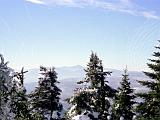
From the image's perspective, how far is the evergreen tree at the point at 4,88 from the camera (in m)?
10.6

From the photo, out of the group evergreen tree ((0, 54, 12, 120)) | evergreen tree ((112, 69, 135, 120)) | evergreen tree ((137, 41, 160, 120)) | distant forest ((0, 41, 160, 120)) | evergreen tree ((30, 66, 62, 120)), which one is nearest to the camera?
evergreen tree ((0, 54, 12, 120))

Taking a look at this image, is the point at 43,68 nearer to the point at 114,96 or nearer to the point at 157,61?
the point at 114,96

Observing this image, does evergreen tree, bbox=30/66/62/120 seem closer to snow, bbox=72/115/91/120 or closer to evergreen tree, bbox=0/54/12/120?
snow, bbox=72/115/91/120

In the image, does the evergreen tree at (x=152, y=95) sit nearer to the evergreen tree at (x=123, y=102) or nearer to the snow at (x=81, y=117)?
the snow at (x=81, y=117)

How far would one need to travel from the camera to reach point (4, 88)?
1160 centimetres

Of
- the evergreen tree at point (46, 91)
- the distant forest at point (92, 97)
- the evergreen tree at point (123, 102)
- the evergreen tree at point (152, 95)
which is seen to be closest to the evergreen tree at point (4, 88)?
the distant forest at point (92, 97)

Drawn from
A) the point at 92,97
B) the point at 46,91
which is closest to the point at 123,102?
the point at 92,97

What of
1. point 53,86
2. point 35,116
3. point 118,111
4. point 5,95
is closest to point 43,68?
point 53,86

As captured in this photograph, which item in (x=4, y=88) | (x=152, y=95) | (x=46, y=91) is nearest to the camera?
(x=4, y=88)

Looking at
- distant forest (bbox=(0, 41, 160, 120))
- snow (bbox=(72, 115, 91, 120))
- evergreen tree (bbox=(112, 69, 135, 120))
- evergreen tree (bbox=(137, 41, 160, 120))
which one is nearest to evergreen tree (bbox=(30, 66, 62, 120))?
distant forest (bbox=(0, 41, 160, 120))

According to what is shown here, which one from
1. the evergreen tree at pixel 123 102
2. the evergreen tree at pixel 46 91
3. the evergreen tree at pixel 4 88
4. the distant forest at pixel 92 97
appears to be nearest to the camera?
the evergreen tree at pixel 4 88

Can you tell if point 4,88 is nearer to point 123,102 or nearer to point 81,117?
point 81,117

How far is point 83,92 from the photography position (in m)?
31.7

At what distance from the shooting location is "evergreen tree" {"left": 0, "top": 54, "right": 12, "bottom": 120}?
10.6 metres
